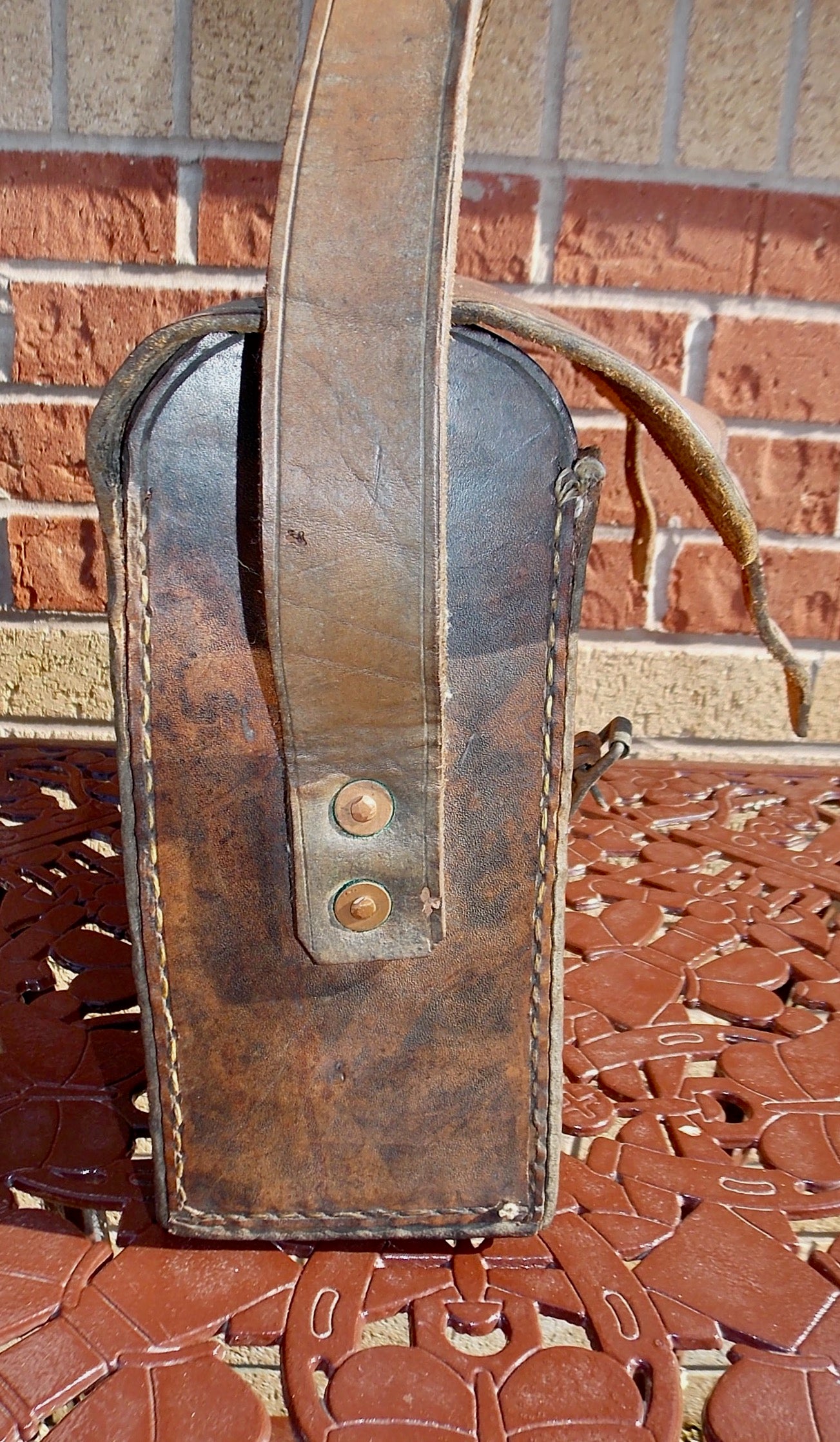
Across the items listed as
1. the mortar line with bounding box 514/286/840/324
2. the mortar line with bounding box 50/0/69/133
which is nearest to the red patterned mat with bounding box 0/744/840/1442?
the mortar line with bounding box 514/286/840/324

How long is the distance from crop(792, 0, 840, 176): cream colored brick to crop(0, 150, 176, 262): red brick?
579mm

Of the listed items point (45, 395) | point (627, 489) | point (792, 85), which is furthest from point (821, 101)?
point (45, 395)

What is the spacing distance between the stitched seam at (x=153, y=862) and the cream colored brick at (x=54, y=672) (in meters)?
0.64

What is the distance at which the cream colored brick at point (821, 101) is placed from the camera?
3.06 ft

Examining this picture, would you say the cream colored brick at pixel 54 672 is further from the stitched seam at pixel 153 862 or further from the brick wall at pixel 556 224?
the stitched seam at pixel 153 862

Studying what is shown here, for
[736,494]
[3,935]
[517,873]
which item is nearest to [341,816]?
[517,873]

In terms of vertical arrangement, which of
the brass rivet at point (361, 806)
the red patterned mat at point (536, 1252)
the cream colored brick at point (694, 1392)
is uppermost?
the brass rivet at point (361, 806)

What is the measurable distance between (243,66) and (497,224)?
0.26 meters

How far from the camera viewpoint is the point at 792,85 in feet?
3.11

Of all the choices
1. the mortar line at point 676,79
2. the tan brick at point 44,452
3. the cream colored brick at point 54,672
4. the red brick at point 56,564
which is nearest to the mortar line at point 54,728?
the cream colored brick at point 54,672

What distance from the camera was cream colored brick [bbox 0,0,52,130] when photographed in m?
0.92

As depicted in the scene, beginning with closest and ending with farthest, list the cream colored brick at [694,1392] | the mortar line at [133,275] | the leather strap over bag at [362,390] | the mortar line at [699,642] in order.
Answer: the leather strap over bag at [362,390] → the cream colored brick at [694,1392] → the mortar line at [133,275] → the mortar line at [699,642]

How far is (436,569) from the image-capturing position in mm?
424

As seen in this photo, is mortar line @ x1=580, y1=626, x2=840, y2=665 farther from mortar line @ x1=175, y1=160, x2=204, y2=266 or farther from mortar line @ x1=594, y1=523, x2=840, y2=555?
mortar line @ x1=175, y1=160, x2=204, y2=266
